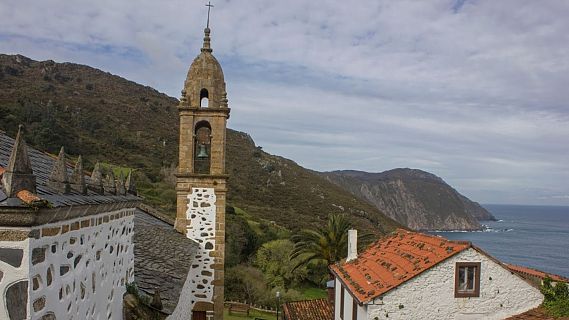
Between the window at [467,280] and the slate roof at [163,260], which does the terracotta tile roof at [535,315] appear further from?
the slate roof at [163,260]

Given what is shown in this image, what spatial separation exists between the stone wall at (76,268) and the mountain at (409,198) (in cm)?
11575

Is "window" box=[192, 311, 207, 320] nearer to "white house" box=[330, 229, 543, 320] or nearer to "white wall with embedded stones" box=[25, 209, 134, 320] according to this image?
"white house" box=[330, 229, 543, 320]

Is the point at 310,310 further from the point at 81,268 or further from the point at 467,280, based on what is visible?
the point at 81,268

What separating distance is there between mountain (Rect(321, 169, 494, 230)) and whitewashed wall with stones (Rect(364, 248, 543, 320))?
10998 cm

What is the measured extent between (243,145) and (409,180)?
84765 mm

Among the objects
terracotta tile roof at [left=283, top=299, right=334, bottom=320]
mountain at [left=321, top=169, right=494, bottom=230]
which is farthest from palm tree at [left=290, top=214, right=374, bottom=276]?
mountain at [left=321, top=169, right=494, bottom=230]

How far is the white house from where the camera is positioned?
10789mm

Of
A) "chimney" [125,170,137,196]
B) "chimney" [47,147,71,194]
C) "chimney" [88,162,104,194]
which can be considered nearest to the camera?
"chimney" [47,147,71,194]

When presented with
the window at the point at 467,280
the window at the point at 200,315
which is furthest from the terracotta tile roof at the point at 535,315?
the window at the point at 200,315

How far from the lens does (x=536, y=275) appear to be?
531 inches

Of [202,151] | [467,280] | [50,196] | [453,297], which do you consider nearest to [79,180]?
[50,196]

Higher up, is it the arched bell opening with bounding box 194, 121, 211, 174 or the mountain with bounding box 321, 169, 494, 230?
the arched bell opening with bounding box 194, 121, 211, 174

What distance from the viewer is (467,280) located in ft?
36.4

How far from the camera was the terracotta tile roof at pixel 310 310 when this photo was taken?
1781 cm
